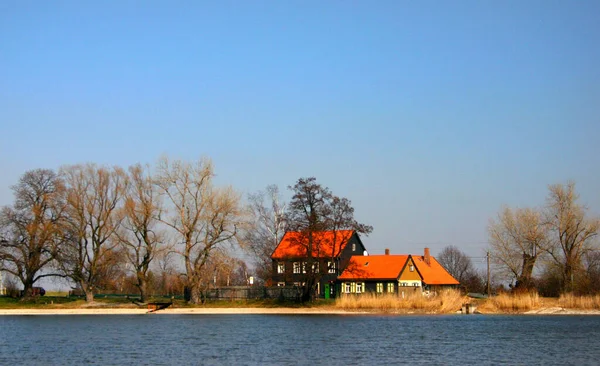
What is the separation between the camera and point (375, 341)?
36.7m

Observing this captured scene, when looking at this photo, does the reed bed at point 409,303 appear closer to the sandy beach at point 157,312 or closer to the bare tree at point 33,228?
the sandy beach at point 157,312

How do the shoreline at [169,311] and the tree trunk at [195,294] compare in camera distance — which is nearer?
the shoreline at [169,311]

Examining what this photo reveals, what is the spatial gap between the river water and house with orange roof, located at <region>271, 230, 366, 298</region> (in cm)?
789

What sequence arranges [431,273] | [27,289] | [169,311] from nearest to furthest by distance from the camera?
[169,311] < [27,289] < [431,273]

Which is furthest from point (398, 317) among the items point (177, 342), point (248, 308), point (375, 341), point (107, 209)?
point (107, 209)

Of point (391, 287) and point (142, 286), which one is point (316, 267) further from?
point (142, 286)

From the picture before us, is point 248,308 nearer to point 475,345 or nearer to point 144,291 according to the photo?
point 144,291

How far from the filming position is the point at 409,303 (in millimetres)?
57875

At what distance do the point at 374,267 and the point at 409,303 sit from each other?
12725 millimetres

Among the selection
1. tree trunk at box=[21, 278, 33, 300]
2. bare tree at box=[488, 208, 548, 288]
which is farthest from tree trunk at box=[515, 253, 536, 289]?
tree trunk at box=[21, 278, 33, 300]

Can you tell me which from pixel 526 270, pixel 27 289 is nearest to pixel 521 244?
pixel 526 270

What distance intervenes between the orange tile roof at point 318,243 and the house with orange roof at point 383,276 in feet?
8.62

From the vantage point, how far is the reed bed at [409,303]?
5747 centimetres

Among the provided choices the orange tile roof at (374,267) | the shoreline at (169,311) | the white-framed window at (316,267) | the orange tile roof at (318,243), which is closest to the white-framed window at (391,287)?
the orange tile roof at (374,267)
